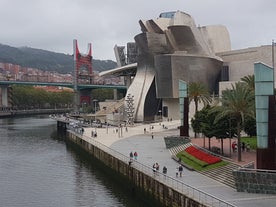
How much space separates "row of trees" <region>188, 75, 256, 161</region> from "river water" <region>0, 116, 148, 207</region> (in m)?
8.14

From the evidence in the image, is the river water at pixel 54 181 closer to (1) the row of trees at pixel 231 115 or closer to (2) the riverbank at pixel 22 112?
(1) the row of trees at pixel 231 115

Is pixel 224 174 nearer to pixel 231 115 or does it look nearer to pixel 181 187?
pixel 181 187

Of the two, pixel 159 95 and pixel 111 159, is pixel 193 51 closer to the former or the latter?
pixel 159 95

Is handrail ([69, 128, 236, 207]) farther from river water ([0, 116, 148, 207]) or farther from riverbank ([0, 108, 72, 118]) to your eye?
riverbank ([0, 108, 72, 118])

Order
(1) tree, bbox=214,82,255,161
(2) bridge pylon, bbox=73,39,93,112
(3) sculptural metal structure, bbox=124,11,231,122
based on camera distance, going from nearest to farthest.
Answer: (1) tree, bbox=214,82,255,161 → (3) sculptural metal structure, bbox=124,11,231,122 → (2) bridge pylon, bbox=73,39,93,112

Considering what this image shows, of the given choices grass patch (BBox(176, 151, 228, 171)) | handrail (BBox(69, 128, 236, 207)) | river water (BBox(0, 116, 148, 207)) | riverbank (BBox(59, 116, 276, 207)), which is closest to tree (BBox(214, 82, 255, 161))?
grass patch (BBox(176, 151, 228, 171))

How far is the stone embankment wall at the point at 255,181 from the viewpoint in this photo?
22266mm

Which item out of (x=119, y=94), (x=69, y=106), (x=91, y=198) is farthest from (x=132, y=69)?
(x=69, y=106)

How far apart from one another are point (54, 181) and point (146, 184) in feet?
35.7

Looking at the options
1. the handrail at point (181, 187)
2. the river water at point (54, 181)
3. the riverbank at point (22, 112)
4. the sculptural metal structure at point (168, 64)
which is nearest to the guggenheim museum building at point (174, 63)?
the sculptural metal structure at point (168, 64)

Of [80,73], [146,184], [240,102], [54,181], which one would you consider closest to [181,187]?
[146,184]

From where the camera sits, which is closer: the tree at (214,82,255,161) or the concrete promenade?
the concrete promenade

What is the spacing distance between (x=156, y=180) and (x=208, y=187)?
3.56 meters

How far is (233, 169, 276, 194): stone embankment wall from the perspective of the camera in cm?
2227
